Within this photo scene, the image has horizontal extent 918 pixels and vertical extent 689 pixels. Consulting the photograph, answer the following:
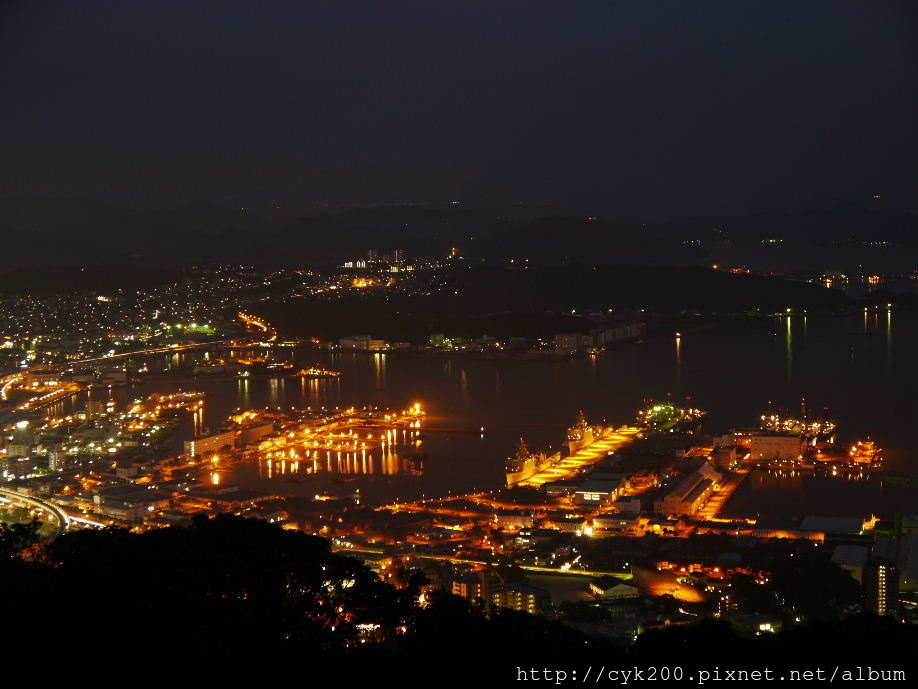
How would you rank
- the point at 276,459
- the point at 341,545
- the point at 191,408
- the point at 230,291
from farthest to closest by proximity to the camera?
the point at 230,291 < the point at 191,408 < the point at 276,459 < the point at 341,545

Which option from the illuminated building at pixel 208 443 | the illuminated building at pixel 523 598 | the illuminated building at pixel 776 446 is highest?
the illuminated building at pixel 523 598

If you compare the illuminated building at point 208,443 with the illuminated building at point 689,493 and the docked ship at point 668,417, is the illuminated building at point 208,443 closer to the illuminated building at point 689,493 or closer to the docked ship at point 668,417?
the docked ship at point 668,417

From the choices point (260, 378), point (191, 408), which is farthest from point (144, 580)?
point (260, 378)

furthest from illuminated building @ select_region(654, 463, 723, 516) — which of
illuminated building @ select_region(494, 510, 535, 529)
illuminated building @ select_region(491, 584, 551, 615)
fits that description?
illuminated building @ select_region(491, 584, 551, 615)

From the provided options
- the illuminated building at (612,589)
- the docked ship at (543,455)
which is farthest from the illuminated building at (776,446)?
the illuminated building at (612,589)

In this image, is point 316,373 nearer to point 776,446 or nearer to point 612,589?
point 776,446

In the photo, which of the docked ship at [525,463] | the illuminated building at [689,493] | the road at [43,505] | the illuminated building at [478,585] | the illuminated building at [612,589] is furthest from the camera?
the docked ship at [525,463]

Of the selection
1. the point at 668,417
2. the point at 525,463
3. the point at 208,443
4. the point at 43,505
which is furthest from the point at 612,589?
the point at 668,417

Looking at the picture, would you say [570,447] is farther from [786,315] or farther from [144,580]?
[786,315]

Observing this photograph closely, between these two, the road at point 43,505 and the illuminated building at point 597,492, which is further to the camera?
the illuminated building at point 597,492
